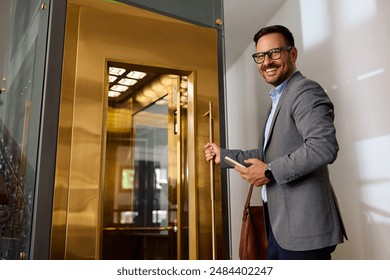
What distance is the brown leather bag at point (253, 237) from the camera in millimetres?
1526

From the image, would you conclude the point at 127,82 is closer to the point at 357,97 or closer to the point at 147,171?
the point at 147,171

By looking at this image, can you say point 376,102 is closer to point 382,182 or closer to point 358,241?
point 382,182

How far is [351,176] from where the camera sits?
Answer: 2.16 meters

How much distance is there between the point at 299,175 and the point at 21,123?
1274 millimetres

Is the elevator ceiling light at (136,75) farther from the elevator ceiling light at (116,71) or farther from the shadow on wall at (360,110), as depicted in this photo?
the shadow on wall at (360,110)

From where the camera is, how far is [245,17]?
3.21 m

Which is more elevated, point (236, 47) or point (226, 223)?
point (236, 47)

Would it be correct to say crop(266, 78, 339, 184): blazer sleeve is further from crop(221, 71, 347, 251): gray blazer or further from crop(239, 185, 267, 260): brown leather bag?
crop(239, 185, 267, 260): brown leather bag

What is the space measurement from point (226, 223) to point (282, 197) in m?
0.56

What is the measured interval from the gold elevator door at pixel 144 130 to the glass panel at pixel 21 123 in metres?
0.12

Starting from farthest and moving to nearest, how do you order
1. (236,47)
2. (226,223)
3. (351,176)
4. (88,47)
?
(236,47) < (351,176) < (226,223) < (88,47)

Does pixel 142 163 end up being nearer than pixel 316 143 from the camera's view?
No

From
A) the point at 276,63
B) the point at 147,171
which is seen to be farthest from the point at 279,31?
the point at 147,171

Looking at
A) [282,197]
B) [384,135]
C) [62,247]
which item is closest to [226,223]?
[282,197]
